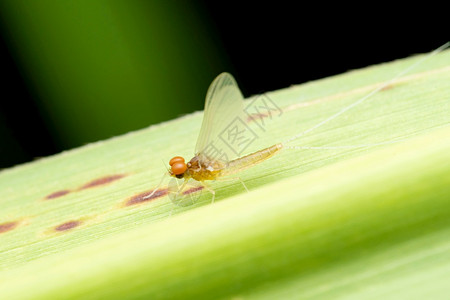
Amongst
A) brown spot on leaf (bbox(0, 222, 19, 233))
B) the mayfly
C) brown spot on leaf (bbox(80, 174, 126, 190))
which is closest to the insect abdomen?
the mayfly

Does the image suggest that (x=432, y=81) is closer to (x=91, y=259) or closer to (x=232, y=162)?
(x=232, y=162)

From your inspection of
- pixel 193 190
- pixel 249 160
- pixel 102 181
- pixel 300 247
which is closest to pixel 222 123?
pixel 249 160

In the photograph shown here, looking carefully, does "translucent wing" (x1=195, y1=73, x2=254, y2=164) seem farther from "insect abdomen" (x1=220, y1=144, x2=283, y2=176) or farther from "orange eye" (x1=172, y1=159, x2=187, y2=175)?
"orange eye" (x1=172, y1=159, x2=187, y2=175)

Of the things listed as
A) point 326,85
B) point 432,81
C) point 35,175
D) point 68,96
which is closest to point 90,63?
point 68,96

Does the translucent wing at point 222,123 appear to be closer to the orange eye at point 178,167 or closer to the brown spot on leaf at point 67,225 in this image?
the orange eye at point 178,167

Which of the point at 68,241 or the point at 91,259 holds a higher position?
the point at 91,259

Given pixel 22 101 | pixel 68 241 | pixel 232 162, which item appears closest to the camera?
pixel 68 241
